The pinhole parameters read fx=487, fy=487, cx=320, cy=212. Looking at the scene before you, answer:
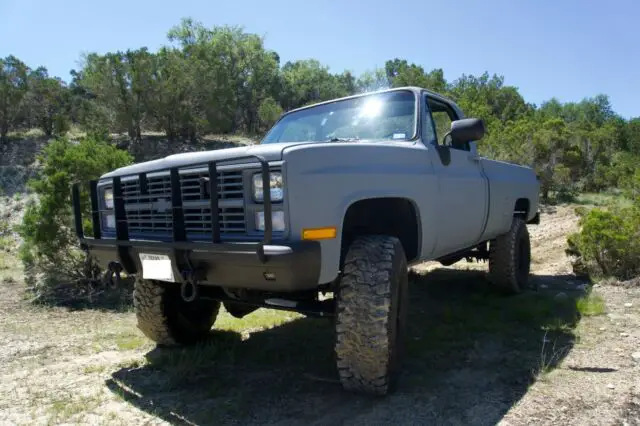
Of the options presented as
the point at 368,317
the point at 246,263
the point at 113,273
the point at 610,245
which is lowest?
the point at 610,245

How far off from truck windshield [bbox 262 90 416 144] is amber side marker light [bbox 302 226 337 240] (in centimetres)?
112

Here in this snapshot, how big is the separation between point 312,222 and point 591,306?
3562 millimetres

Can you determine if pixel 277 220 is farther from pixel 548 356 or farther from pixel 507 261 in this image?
pixel 507 261

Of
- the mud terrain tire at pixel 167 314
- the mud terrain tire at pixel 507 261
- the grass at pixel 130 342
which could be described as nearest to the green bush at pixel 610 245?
the mud terrain tire at pixel 507 261

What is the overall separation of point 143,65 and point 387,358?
16304mm

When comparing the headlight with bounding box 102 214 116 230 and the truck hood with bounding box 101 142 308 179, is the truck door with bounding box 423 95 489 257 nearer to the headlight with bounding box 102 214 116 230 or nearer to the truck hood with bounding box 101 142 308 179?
the truck hood with bounding box 101 142 308 179

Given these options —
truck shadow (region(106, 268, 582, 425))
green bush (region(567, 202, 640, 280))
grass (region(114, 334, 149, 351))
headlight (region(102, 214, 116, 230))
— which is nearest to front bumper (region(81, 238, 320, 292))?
headlight (region(102, 214, 116, 230))

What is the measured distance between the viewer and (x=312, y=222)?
2.52 meters

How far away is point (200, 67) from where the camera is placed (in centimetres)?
1903

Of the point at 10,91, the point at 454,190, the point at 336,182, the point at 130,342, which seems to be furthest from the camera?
the point at 10,91

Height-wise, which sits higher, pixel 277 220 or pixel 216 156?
pixel 216 156

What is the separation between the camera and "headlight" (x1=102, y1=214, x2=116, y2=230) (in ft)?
11.6

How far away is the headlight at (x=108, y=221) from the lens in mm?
3535

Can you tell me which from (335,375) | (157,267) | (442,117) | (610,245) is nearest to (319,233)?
(157,267)
